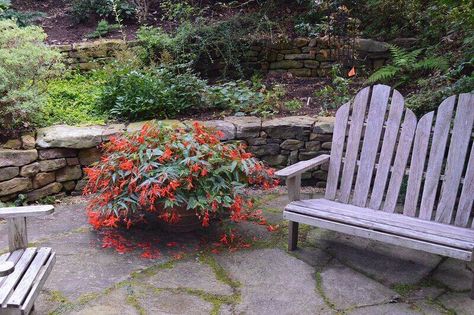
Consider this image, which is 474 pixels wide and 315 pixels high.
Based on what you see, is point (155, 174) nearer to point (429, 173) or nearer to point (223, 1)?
point (429, 173)

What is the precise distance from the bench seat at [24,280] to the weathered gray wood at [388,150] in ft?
6.52

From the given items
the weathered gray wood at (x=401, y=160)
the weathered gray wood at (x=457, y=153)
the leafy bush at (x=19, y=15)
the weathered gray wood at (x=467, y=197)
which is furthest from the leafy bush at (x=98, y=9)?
the weathered gray wood at (x=467, y=197)

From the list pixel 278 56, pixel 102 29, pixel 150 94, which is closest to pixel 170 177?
pixel 150 94

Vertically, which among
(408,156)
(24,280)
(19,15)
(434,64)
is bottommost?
(24,280)

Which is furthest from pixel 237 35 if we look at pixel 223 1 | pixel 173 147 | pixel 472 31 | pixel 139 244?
pixel 139 244

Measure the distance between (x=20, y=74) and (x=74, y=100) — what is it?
825 mm

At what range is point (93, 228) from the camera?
3461 mm

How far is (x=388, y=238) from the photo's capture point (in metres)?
2.73

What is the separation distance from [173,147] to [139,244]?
67cm

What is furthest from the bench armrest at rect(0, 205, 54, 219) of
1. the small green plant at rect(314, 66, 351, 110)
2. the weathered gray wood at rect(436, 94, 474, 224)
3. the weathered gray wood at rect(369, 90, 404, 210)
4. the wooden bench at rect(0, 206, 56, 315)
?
the small green plant at rect(314, 66, 351, 110)

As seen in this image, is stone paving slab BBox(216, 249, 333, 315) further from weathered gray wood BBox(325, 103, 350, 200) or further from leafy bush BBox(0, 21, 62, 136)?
leafy bush BBox(0, 21, 62, 136)

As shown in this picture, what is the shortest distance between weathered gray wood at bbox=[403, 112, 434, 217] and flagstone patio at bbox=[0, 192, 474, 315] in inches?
13.3

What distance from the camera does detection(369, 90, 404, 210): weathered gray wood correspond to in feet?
10.5

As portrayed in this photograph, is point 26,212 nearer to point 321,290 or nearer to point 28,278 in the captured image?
point 28,278
